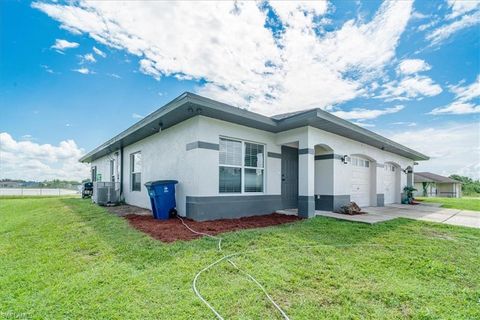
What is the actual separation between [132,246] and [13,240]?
3.19 metres

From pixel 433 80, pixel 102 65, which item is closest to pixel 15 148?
pixel 102 65

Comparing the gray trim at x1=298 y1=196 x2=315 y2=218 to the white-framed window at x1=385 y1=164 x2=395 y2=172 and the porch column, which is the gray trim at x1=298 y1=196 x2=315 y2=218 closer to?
the porch column

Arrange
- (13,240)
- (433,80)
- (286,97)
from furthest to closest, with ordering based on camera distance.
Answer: (286,97), (433,80), (13,240)

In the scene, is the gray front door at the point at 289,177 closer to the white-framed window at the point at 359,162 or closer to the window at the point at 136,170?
the white-framed window at the point at 359,162

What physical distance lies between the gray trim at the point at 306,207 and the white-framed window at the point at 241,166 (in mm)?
1441

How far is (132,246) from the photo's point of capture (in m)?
4.37

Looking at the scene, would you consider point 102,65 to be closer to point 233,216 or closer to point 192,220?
point 192,220

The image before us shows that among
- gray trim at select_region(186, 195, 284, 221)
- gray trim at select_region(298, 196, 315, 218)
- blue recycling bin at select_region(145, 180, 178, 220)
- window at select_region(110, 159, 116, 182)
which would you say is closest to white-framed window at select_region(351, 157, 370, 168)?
gray trim at select_region(298, 196, 315, 218)

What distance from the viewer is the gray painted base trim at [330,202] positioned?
8.67m

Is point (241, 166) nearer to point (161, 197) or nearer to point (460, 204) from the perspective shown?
point (161, 197)

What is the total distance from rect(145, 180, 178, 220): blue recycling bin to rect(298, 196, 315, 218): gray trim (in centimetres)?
412

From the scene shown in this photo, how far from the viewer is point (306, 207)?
7.46 meters

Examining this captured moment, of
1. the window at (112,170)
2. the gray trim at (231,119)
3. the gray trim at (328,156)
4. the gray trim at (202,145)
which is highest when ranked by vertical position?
the gray trim at (231,119)

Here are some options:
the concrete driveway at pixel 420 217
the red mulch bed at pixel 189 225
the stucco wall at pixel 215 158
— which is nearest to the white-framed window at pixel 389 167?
the stucco wall at pixel 215 158
